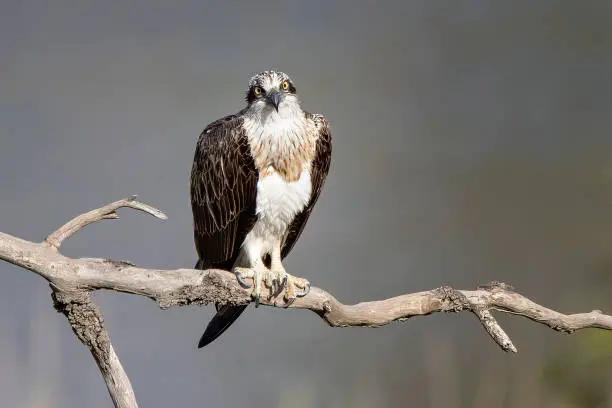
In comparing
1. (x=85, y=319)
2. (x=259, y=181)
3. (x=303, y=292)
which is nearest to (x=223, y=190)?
(x=259, y=181)

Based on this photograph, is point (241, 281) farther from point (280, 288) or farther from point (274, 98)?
point (274, 98)

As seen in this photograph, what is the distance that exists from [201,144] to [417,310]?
Result: 1119 mm

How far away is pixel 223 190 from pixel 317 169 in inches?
16.2

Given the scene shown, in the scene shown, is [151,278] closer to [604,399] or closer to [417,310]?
[417,310]

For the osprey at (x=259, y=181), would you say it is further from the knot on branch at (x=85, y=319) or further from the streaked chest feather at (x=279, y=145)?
the knot on branch at (x=85, y=319)

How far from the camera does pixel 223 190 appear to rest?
11.3ft

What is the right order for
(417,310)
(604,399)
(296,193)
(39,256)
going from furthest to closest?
1. (604,399)
2. (296,193)
3. (417,310)
4. (39,256)

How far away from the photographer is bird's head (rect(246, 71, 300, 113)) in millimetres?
3414

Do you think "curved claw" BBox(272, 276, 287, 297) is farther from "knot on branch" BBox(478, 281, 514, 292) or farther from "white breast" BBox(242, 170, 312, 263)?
"knot on branch" BBox(478, 281, 514, 292)

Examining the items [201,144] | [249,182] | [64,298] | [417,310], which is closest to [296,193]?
[249,182]

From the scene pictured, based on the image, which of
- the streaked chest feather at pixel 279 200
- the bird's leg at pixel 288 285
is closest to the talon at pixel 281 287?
the bird's leg at pixel 288 285

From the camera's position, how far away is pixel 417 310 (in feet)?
10.7

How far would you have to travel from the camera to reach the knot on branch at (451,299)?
10.7ft

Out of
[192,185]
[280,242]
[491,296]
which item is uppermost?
[192,185]
